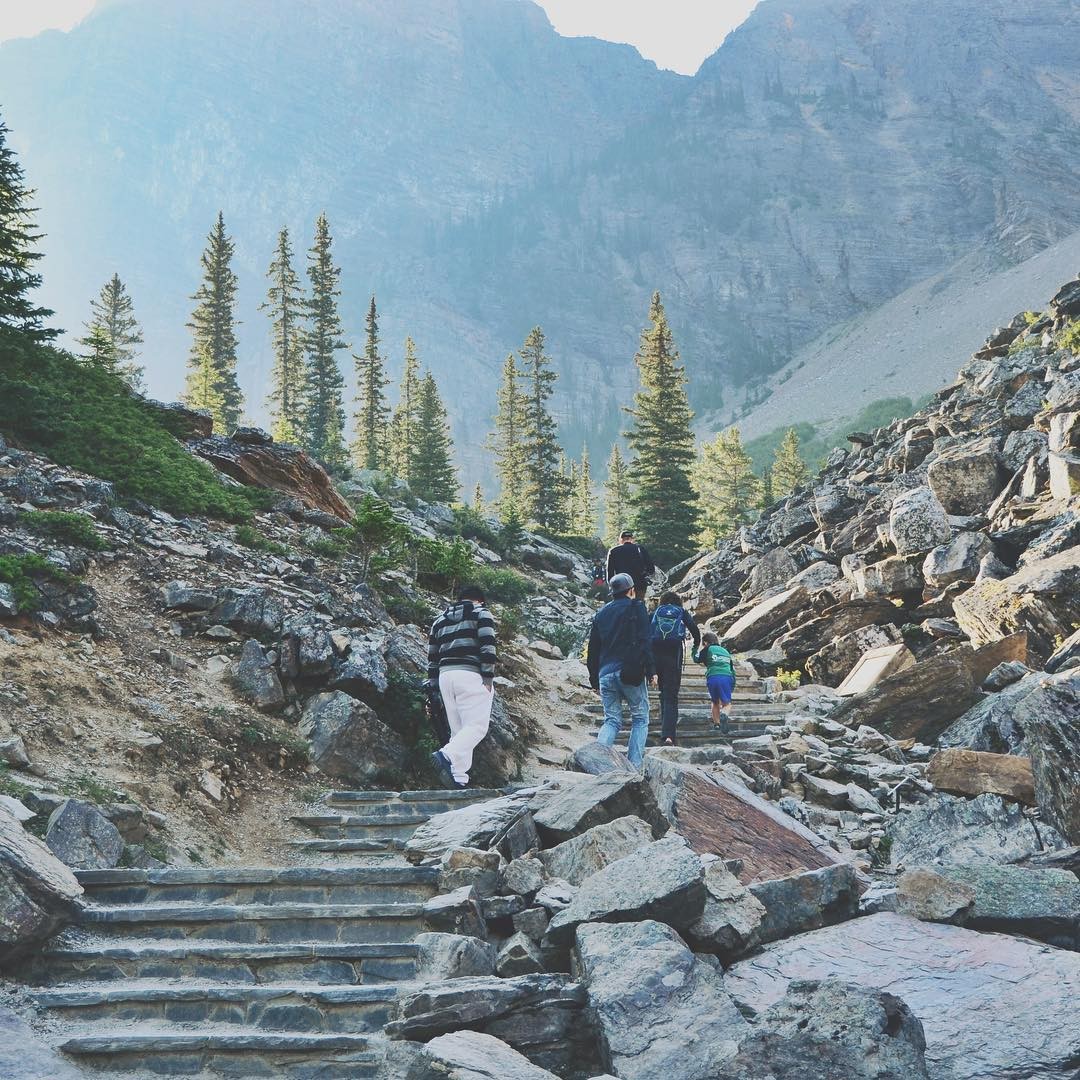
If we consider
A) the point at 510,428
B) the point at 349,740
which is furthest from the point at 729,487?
the point at 349,740

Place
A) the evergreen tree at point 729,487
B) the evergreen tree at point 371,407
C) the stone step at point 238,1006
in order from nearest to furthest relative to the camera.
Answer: the stone step at point 238,1006 → the evergreen tree at point 371,407 → the evergreen tree at point 729,487

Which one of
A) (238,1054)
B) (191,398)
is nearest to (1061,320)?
(238,1054)

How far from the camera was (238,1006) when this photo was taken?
559 cm

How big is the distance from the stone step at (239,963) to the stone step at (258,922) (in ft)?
1.12

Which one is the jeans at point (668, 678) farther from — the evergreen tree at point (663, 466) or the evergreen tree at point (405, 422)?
the evergreen tree at point (405, 422)

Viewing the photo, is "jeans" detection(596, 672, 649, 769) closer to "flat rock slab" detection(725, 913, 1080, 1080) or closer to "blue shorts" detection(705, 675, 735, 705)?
"flat rock slab" detection(725, 913, 1080, 1080)

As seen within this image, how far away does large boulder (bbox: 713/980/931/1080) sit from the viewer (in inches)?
155

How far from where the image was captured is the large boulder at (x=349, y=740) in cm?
1039

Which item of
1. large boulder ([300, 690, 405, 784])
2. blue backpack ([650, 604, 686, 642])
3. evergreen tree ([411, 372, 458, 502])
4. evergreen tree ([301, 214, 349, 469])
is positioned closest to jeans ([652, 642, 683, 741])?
blue backpack ([650, 604, 686, 642])

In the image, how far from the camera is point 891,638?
18.8 meters

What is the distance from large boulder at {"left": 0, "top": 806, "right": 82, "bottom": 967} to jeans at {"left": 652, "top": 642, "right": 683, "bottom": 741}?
8.03m

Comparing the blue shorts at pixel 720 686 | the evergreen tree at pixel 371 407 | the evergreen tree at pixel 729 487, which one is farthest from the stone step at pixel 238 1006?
the evergreen tree at pixel 729 487

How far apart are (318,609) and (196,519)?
150 inches

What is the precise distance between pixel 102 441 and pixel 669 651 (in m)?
10.5
